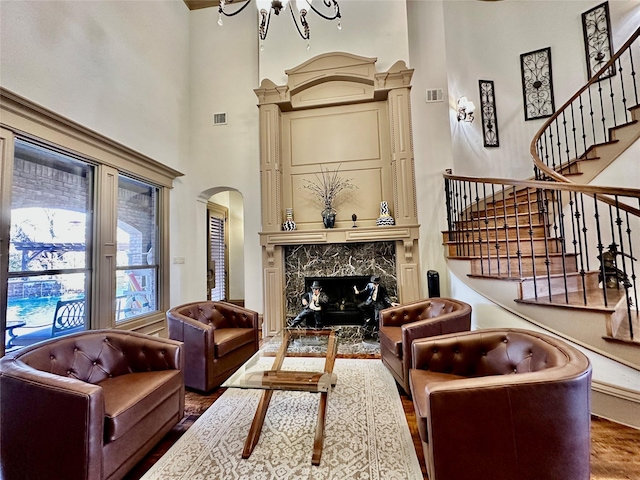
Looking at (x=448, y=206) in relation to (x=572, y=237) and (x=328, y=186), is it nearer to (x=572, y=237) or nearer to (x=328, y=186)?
(x=572, y=237)

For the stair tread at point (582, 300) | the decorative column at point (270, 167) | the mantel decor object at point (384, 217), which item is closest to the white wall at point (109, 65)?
the decorative column at point (270, 167)

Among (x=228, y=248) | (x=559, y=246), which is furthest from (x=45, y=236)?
(x=559, y=246)

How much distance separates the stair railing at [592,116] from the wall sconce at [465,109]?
3.66 ft

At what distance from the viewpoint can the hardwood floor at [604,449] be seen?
175cm

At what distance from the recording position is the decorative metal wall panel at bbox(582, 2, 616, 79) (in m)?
4.73

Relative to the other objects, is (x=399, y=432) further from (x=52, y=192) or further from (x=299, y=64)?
(x=299, y=64)

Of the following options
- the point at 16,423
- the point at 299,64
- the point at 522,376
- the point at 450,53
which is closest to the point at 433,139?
the point at 450,53

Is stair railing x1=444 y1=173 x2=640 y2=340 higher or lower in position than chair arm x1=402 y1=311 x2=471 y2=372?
higher

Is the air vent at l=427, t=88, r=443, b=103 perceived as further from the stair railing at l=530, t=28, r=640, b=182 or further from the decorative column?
the decorative column

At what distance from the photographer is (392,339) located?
112 inches

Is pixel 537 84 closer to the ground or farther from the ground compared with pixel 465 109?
farther from the ground

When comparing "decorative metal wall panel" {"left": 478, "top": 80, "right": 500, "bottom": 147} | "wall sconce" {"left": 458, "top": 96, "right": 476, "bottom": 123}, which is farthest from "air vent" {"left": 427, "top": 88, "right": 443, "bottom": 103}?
"decorative metal wall panel" {"left": 478, "top": 80, "right": 500, "bottom": 147}

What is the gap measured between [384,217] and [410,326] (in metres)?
2.35

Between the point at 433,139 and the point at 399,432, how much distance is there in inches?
167
